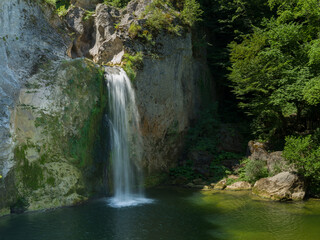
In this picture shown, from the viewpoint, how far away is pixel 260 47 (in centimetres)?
1695

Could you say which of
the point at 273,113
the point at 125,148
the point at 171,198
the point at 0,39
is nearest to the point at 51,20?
the point at 0,39

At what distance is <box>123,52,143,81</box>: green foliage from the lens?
14.6 meters

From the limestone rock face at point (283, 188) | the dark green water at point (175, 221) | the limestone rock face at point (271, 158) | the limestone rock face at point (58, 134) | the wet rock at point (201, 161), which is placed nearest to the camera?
the dark green water at point (175, 221)

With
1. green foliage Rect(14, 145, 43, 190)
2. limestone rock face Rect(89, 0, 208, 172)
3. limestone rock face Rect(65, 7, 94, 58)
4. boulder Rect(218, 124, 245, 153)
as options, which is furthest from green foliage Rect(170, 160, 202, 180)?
limestone rock face Rect(65, 7, 94, 58)

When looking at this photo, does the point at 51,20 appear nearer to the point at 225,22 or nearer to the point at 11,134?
the point at 11,134

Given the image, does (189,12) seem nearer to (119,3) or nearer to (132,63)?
(119,3)

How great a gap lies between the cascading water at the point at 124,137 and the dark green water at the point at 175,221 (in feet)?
5.56

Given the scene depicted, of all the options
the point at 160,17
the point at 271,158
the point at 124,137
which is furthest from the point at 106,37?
the point at 271,158

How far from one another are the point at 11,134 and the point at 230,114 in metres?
15.1

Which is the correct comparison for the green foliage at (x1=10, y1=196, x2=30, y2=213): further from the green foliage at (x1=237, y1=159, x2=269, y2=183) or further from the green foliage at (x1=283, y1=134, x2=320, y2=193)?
the green foliage at (x1=283, y1=134, x2=320, y2=193)

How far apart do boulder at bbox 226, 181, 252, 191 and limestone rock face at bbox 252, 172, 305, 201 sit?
1.28 metres

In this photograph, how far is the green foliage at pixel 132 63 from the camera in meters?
14.6

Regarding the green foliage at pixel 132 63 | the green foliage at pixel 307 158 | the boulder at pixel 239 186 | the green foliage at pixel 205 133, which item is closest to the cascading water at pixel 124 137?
the green foliage at pixel 132 63

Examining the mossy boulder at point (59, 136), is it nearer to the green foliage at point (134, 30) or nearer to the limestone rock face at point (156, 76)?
the limestone rock face at point (156, 76)
